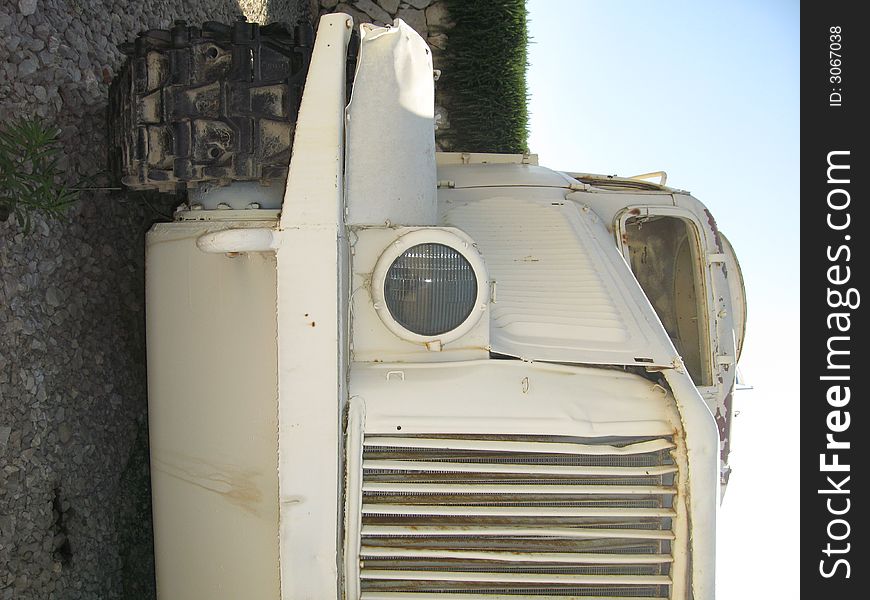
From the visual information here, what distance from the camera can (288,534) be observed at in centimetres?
193

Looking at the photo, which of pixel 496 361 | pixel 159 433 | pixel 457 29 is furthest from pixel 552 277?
pixel 457 29

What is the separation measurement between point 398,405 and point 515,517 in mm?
420

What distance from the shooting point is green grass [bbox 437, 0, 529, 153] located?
664 centimetres

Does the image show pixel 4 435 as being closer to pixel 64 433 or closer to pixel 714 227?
pixel 64 433

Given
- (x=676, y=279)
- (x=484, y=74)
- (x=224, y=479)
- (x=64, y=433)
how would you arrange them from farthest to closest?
(x=484, y=74) → (x=676, y=279) → (x=64, y=433) → (x=224, y=479)

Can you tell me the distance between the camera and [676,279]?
127 inches

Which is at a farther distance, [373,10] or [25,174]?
[373,10]

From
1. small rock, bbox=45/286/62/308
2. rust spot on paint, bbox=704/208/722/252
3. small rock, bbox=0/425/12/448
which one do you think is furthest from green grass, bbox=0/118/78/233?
rust spot on paint, bbox=704/208/722/252

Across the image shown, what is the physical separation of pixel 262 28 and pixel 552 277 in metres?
1.15

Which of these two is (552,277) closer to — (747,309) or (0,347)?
(747,309)

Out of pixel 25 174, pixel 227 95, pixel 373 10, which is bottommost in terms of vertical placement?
pixel 25 174

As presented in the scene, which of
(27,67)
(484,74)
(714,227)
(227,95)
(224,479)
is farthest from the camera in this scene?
(484,74)

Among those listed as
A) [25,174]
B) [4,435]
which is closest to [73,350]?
[4,435]

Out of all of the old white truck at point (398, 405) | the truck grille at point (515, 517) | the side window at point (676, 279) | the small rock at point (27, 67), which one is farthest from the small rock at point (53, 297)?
the side window at point (676, 279)
